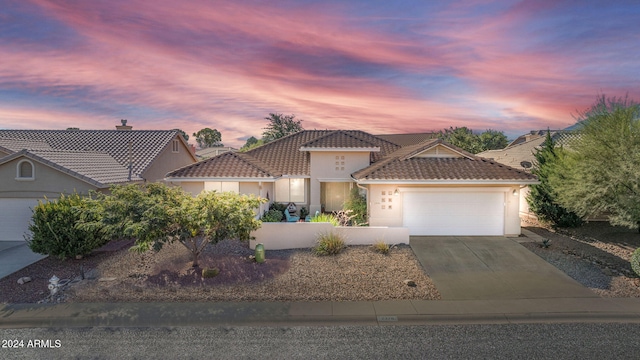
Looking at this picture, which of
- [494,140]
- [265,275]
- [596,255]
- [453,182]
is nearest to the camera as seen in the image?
[265,275]

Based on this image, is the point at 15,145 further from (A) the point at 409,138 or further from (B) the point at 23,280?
(A) the point at 409,138

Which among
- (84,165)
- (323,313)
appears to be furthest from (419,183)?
(84,165)

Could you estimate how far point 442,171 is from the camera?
50.5 ft

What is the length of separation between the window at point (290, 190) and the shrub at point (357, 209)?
361 centimetres

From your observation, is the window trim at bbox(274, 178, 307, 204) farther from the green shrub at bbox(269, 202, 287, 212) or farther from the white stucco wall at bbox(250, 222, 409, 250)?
the white stucco wall at bbox(250, 222, 409, 250)

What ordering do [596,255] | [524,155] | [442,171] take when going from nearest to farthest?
[596,255], [442,171], [524,155]

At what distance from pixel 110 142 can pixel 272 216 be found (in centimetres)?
1546

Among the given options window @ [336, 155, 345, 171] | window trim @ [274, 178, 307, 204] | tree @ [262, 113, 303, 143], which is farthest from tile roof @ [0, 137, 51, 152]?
tree @ [262, 113, 303, 143]

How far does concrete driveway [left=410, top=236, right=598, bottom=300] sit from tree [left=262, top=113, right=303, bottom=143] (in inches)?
1516

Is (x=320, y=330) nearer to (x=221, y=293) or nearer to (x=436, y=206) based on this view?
(x=221, y=293)

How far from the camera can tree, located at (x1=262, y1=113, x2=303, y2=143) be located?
50.3 m

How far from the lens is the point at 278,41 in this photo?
15875 mm

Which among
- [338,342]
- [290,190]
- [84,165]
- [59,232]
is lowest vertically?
[338,342]

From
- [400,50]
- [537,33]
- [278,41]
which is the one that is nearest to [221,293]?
[278,41]
